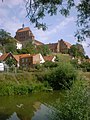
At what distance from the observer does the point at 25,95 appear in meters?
39.1

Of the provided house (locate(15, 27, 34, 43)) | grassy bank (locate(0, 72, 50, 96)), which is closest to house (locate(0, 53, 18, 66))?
grassy bank (locate(0, 72, 50, 96))

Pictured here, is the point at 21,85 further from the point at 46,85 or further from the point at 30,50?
the point at 30,50

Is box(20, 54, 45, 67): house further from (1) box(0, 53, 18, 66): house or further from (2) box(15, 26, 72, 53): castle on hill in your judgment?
(2) box(15, 26, 72, 53): castle on hill

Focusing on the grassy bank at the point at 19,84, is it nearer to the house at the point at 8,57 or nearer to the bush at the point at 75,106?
the bush at the point at 75,106

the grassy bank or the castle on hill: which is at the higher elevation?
the castle on hill

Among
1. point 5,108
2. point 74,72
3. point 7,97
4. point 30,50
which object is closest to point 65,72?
point 74,72

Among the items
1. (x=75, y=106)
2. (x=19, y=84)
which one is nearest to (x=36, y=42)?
(x=19, y=84)

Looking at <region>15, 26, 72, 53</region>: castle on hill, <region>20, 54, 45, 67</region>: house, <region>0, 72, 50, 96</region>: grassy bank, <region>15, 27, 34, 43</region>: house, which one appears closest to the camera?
<region>0, 72, 50, 96</region>: grassy bank

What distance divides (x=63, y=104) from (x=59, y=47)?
118 meters

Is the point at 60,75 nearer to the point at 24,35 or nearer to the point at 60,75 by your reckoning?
the point at 60,75

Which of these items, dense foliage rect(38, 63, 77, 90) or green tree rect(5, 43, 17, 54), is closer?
dense foliage rect(38, 63, 77, 90)

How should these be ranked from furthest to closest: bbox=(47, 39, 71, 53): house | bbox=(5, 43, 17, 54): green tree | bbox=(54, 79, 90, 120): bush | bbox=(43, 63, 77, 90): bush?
bbox=(47, 39, 71, 53): house < bbox=(5, 43, 17, 54): green tree < bbox=(43, 63, 77, 90): bush < bbox=(54, 79, 90, 120): bush

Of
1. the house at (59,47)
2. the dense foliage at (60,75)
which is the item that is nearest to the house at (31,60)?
the dense foliage at (60,75)

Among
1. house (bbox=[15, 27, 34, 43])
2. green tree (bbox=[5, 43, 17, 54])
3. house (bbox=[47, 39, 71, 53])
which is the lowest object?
green tree (bbox=[5, 43, 17, 54])
